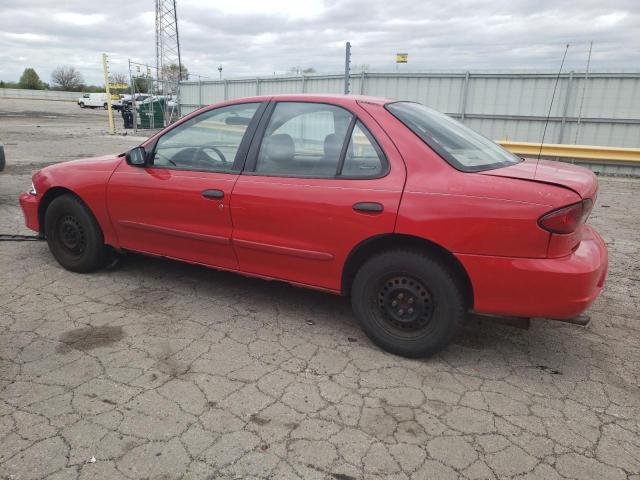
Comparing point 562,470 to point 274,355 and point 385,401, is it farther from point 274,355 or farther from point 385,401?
point 274,355

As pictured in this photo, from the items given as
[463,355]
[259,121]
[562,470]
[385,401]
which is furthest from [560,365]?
[259,121]

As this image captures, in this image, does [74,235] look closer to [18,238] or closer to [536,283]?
[18,238]

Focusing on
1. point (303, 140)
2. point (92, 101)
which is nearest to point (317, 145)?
point (303, 140)

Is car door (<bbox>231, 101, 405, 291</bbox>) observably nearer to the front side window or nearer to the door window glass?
the door window glass

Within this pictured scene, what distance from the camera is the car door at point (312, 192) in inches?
116

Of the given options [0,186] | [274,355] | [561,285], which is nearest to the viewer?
[561,285]

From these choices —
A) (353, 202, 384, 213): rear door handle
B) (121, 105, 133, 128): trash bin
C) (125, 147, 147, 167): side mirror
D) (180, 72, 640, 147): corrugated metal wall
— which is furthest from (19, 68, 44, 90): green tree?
(353, 202, 384, 213): rear door handle

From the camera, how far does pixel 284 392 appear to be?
2654 millimetres

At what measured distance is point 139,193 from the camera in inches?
149

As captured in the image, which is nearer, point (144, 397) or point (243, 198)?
point (144, 397)

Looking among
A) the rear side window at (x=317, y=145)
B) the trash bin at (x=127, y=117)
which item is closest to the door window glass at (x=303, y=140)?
the rear side window at (x=317, y=145)

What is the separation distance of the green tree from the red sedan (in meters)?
89.1

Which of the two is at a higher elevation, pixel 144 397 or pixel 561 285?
pixel 561 285

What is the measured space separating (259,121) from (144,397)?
1973 mm
